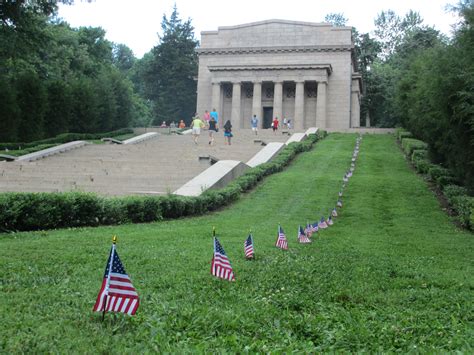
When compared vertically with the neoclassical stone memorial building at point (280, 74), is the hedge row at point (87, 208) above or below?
below

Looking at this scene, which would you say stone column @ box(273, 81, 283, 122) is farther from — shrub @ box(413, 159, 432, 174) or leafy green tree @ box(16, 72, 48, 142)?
shrub @ box(413, 159, 432, 174)

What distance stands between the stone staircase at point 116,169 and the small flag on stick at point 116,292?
32.1 feet

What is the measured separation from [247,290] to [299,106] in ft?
135

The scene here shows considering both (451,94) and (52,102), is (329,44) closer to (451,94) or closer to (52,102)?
(52,102)

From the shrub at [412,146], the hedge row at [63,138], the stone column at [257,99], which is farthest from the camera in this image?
the stone column at [257,99]

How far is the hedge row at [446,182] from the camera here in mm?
13216

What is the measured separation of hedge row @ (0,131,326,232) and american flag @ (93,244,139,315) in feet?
22.0

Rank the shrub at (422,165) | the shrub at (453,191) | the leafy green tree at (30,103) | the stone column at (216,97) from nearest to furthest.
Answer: the shrub at (453,191)
the shrub at (422,165)
the leafy green tree at (30,103)
the stone column at (216,97)

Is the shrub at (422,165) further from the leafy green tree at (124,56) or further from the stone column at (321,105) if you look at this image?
the leafy green tree at (124,56)

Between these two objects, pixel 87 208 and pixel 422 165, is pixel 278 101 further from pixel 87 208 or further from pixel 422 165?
pixel 87 208

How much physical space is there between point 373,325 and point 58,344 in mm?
2941

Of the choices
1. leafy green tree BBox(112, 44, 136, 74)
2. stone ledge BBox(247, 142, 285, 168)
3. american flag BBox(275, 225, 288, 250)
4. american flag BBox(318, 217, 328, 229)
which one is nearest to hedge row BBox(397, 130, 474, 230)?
american flag BBox(318, 217, 328, 229)

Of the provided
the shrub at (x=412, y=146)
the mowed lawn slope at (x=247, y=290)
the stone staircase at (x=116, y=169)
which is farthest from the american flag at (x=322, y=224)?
the shrub at (x=412, y=146)

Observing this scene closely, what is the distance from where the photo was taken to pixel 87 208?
1194cm
